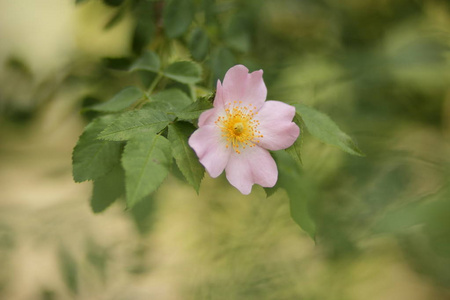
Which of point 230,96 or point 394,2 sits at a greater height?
point 230,96

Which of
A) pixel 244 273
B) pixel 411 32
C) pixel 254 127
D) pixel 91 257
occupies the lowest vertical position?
pixel 244 273

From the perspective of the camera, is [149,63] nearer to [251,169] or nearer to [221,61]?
[221,61]

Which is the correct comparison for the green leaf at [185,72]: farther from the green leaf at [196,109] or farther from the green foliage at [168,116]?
the green leaf at [196,109]

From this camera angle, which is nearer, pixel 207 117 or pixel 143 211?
pixel 207 117

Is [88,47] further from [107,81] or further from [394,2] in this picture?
[394,2]

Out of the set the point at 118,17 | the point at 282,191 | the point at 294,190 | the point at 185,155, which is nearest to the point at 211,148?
the point at 185,155

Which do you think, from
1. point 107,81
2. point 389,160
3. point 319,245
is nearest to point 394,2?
point 389,160

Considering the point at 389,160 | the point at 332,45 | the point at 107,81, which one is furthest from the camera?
the point at 332,45

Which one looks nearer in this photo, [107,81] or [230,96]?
[230,96]
